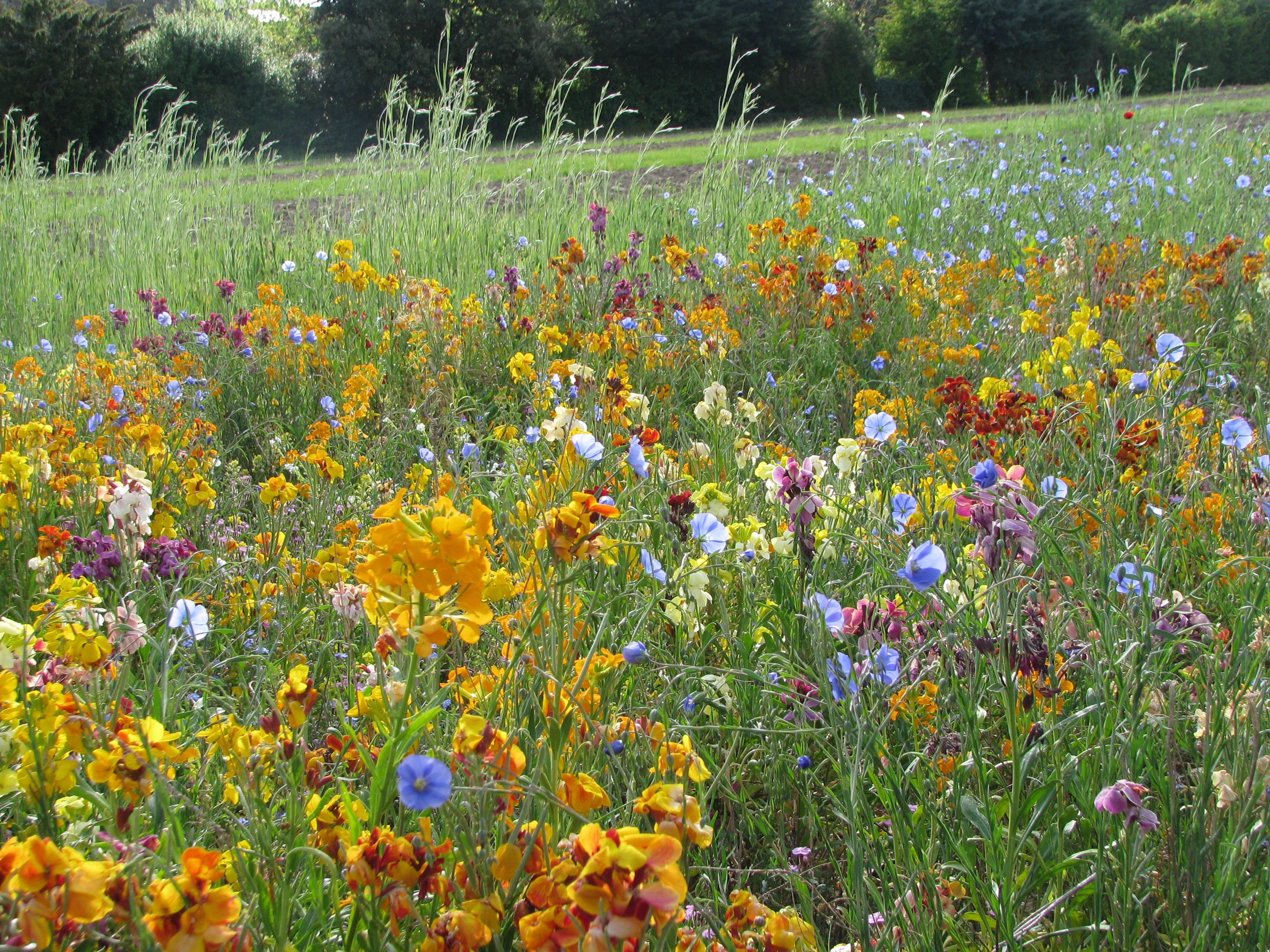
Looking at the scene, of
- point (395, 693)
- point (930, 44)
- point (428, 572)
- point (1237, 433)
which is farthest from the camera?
point (930, 44)

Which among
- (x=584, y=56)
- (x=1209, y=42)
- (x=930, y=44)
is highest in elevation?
(x=1209, y=42)

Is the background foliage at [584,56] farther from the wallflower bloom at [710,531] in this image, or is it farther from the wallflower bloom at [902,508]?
the wallflower bloom at [710,531]

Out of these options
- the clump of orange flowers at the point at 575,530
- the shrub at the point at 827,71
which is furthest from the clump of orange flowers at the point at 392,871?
the shrub at the point at 827,71

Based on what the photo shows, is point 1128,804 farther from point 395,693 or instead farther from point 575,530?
point 395,693

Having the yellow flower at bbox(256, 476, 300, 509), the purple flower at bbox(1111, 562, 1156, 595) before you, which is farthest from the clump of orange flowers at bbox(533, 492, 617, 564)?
the yellow flower at bbox(256, 476, 300, 509)

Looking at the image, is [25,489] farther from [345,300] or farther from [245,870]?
[345,300]

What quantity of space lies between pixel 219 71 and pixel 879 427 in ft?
75.8

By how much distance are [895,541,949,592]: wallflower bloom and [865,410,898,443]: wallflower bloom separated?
0.82m

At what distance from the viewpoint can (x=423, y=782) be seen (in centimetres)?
76

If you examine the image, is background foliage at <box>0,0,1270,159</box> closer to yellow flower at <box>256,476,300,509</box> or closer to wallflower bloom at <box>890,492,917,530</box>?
wallflower bloom at <box>890,492,917,530</box>

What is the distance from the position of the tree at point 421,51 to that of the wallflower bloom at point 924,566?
2175 centimetres

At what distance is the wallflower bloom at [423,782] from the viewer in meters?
0.75

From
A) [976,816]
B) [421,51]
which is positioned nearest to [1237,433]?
[976,816]

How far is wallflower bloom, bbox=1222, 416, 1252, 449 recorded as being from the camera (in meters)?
1.93
